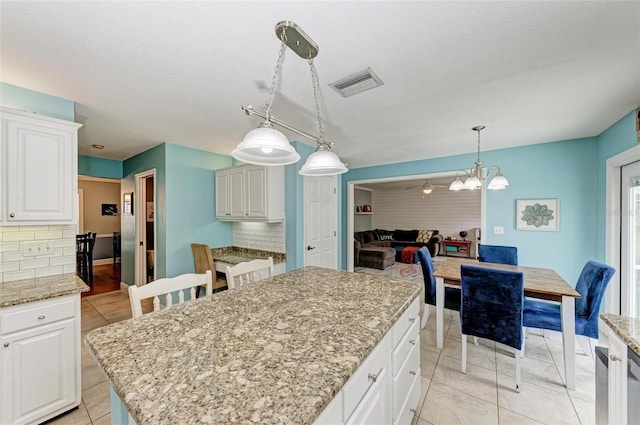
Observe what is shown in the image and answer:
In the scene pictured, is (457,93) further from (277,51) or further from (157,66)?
(157,66)

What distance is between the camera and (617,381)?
3.89ft

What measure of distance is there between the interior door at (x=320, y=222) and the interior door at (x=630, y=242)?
339 cm

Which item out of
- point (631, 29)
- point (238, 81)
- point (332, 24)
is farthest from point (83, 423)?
point (631, 29)

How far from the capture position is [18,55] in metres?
1.58

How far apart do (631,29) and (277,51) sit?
1.95 meters

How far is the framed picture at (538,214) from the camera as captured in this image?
341 centimetres

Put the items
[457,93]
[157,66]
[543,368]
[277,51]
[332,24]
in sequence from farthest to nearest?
[543,368]
[457,93]
[157,66]
[277,51]
[332,24]

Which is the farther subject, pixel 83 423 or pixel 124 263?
pixel 124 263

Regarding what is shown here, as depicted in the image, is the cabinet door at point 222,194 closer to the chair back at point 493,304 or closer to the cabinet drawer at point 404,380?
the cabinet drawer at point 404,380

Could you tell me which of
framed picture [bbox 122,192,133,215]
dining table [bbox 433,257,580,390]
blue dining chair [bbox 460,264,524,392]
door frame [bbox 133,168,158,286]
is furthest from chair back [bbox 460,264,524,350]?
framed picture [bbox 122,192,133,215]

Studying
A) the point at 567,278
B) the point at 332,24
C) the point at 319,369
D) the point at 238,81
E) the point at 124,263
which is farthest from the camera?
the point at 124,263

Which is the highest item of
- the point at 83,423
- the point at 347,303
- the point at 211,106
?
the point at 211,106

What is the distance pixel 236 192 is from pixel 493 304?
3322 millimetres

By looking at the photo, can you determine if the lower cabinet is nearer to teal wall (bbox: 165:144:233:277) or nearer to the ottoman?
teal wall (bbox: 165:144:233:277)
